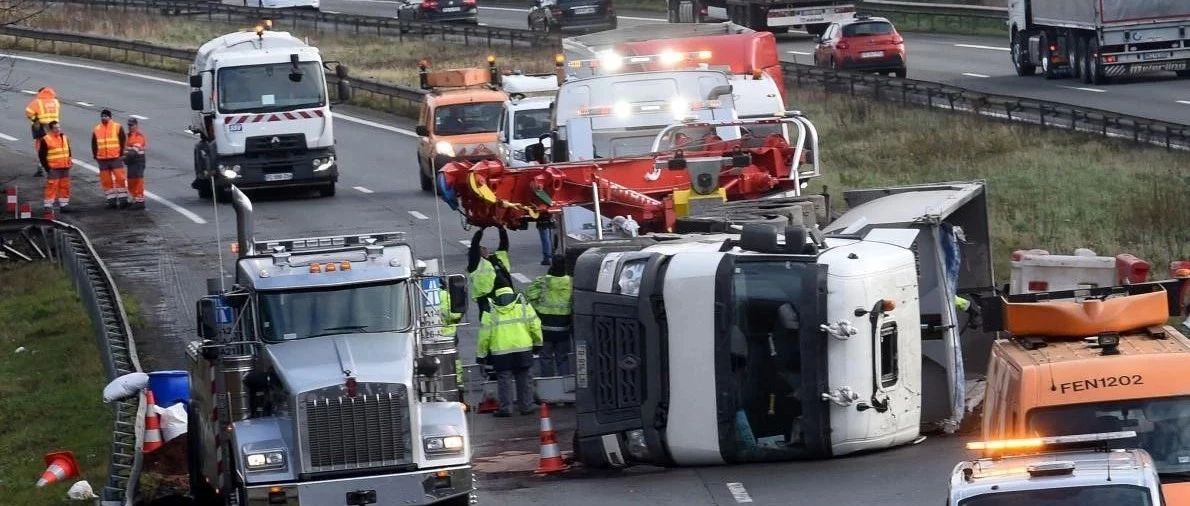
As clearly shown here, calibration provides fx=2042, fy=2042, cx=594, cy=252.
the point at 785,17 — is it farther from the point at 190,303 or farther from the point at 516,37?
the point at 190,303

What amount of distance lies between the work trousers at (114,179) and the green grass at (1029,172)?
38.7 ft

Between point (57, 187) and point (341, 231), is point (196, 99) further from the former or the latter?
point (341, 231)

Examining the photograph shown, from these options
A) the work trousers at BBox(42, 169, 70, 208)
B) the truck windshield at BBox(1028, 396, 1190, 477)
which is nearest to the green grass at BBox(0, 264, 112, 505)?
the work trousers at BBox(42, 169, 70, 208)

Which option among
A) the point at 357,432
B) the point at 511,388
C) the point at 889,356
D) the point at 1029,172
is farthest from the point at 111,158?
the point at 357,432

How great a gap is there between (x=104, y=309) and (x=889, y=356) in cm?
1168

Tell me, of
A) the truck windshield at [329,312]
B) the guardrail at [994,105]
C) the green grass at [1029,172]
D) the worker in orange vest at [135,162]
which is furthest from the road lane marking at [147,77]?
the truck windshield at [329,312]

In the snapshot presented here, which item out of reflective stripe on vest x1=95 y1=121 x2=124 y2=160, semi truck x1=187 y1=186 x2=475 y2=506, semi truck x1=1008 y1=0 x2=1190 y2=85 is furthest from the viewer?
semi truck x1=1008 y1=0 x2=1190 y2=85

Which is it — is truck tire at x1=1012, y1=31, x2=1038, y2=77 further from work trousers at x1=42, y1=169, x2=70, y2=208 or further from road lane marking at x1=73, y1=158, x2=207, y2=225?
work trousers at x1=42, y1=169, x2=70, y2=208

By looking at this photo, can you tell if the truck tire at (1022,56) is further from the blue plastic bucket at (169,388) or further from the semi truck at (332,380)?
the semi truck at (332,380)

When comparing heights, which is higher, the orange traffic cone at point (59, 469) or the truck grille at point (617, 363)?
the truck grille at point (617, 363)

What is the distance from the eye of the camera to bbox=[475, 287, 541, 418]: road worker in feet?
61.9

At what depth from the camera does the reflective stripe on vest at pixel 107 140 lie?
33.6 m

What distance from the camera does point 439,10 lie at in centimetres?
6575

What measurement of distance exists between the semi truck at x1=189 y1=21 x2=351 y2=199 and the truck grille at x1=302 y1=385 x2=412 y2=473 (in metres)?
19.6
